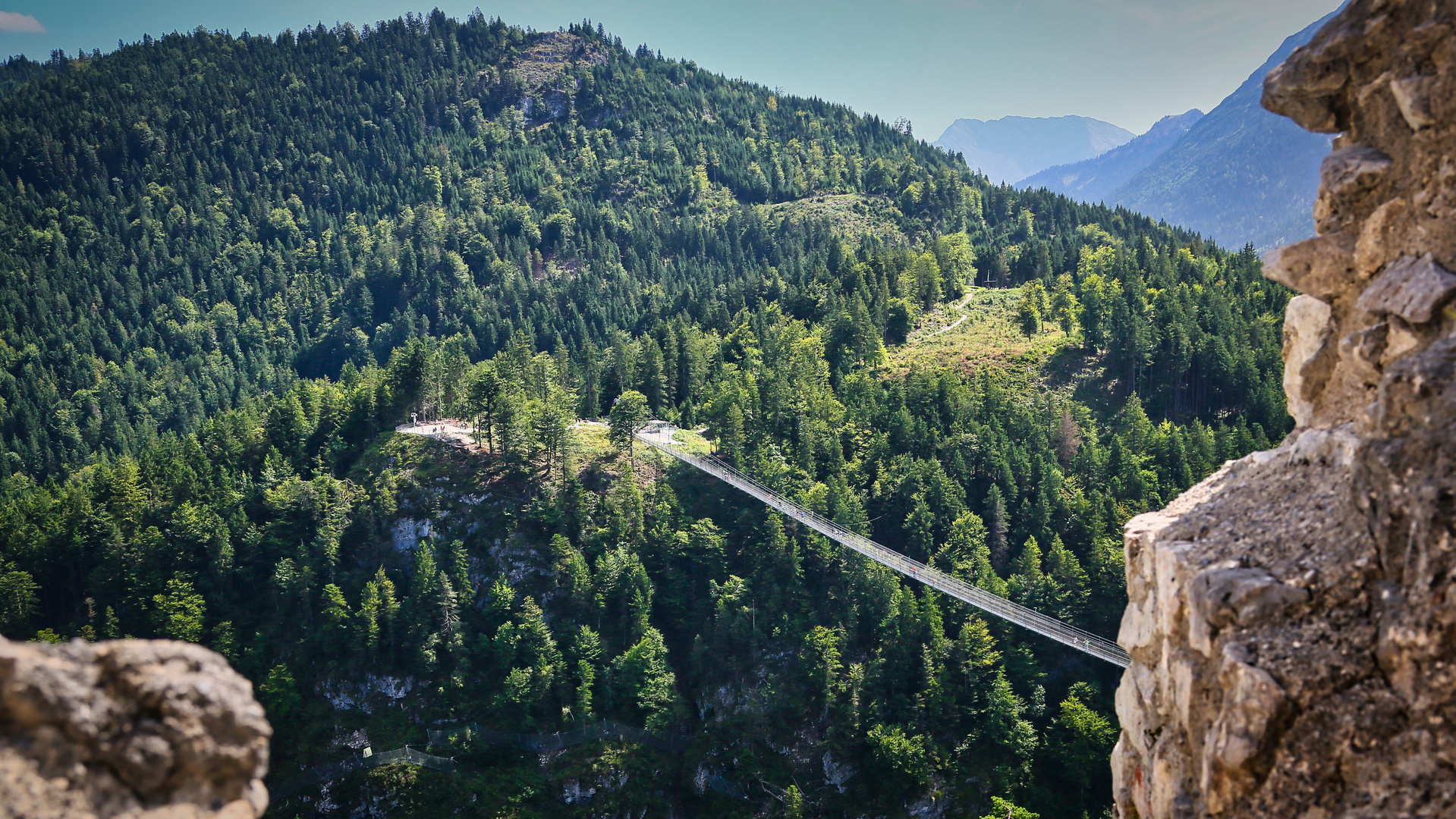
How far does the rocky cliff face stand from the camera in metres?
10.6

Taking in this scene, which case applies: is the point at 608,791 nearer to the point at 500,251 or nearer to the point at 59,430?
→ the point at 59,430

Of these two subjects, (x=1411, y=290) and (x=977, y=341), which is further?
(x=977, y=341)

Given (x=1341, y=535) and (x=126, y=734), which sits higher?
(x=1341, y=535)

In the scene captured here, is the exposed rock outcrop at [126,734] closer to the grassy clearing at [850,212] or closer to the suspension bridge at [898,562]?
the suspension bridge at [898,562]

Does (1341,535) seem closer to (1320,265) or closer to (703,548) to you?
(1320,265)

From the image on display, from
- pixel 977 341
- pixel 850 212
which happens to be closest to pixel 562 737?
pixel 977 341

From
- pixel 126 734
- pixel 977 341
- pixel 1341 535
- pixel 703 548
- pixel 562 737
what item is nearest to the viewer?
pixel 126 734

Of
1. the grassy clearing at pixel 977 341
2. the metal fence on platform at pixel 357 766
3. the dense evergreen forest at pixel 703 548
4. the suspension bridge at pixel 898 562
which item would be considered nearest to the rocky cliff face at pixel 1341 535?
the suspension bridge at pixel 898 562

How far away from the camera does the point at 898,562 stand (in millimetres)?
55688

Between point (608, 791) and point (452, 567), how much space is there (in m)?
20.5

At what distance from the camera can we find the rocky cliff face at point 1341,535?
1057 centimetres

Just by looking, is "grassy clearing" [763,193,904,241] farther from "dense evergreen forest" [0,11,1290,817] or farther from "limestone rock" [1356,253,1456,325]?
"limestone rock" [1356,253,1456,325]

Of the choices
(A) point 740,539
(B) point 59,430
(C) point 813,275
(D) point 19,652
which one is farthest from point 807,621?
(B) point 59,430

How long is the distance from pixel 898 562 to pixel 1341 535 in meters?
44.3
